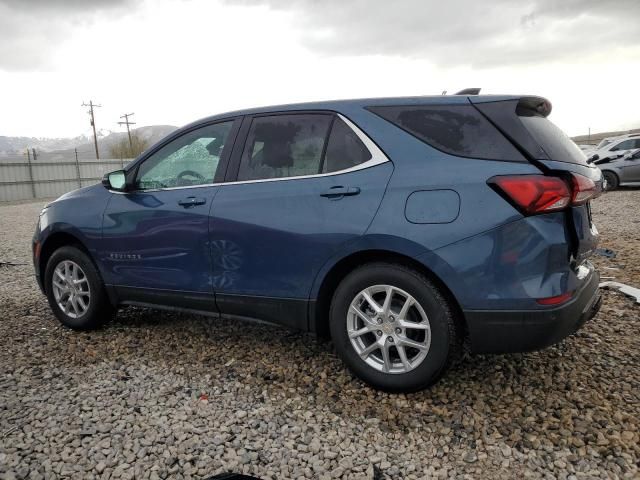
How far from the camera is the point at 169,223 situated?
343cm

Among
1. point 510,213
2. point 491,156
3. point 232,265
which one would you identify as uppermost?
point 491,156

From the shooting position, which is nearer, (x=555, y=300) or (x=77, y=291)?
(x=555, y=300)

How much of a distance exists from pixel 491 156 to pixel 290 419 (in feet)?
5.77

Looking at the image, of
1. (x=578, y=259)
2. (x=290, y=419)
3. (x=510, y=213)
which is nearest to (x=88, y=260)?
(x=290, y=419)

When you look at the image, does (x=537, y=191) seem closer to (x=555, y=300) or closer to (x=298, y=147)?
(x=555, y=300)

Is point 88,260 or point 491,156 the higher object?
point 491,156

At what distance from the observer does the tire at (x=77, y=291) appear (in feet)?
12.9

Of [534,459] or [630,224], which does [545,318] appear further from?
[630,224]

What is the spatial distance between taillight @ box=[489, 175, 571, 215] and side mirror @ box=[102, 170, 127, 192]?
2.76 m

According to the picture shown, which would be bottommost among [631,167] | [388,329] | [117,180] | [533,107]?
[388,329]

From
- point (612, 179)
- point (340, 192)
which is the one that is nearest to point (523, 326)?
point (340, 192)

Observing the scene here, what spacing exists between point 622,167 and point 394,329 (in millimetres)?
14434

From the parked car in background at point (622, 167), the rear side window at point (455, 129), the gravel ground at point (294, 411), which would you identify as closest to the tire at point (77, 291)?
the gravel ground at point (294, 411)

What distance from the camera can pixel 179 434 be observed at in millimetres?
2508
